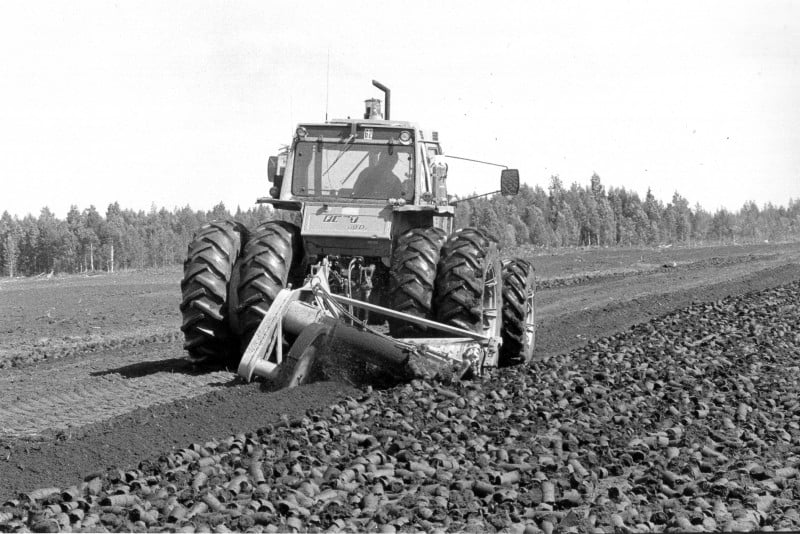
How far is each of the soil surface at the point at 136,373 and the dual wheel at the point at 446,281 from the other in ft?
4.27

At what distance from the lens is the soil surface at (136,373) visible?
696 centimetres

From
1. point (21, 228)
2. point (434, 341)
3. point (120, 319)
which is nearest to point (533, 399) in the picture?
point (434, 341)

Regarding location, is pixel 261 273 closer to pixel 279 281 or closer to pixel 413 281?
pixel 279 281

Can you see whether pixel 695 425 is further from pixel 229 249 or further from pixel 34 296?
pixel 34 296

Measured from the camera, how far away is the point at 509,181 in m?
10.6

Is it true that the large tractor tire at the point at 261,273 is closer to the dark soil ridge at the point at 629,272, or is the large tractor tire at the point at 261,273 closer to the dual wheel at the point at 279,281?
the dual wheel at the point at 279,281

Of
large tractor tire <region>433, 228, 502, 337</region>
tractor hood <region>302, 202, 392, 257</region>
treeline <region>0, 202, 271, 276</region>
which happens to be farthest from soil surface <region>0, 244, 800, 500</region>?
treeline <region>0, 202, 271, 276</region>

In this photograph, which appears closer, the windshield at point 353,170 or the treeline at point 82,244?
the windshield at point 353,170

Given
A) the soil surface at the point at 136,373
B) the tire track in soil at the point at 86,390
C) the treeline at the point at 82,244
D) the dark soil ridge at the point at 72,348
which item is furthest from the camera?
the treeline at the point at 82,244

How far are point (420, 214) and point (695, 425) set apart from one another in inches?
192

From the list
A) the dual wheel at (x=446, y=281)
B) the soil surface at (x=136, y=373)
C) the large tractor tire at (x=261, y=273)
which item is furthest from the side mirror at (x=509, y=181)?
the soil surface at (x=136, y=373)

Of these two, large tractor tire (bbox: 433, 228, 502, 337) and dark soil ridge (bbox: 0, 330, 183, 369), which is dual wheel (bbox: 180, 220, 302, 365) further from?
dark soil ridge (bbox: 0, 330, 183, 369)

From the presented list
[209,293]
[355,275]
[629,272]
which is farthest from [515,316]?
[629,272]

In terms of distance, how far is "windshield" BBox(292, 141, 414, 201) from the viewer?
1129 cm
